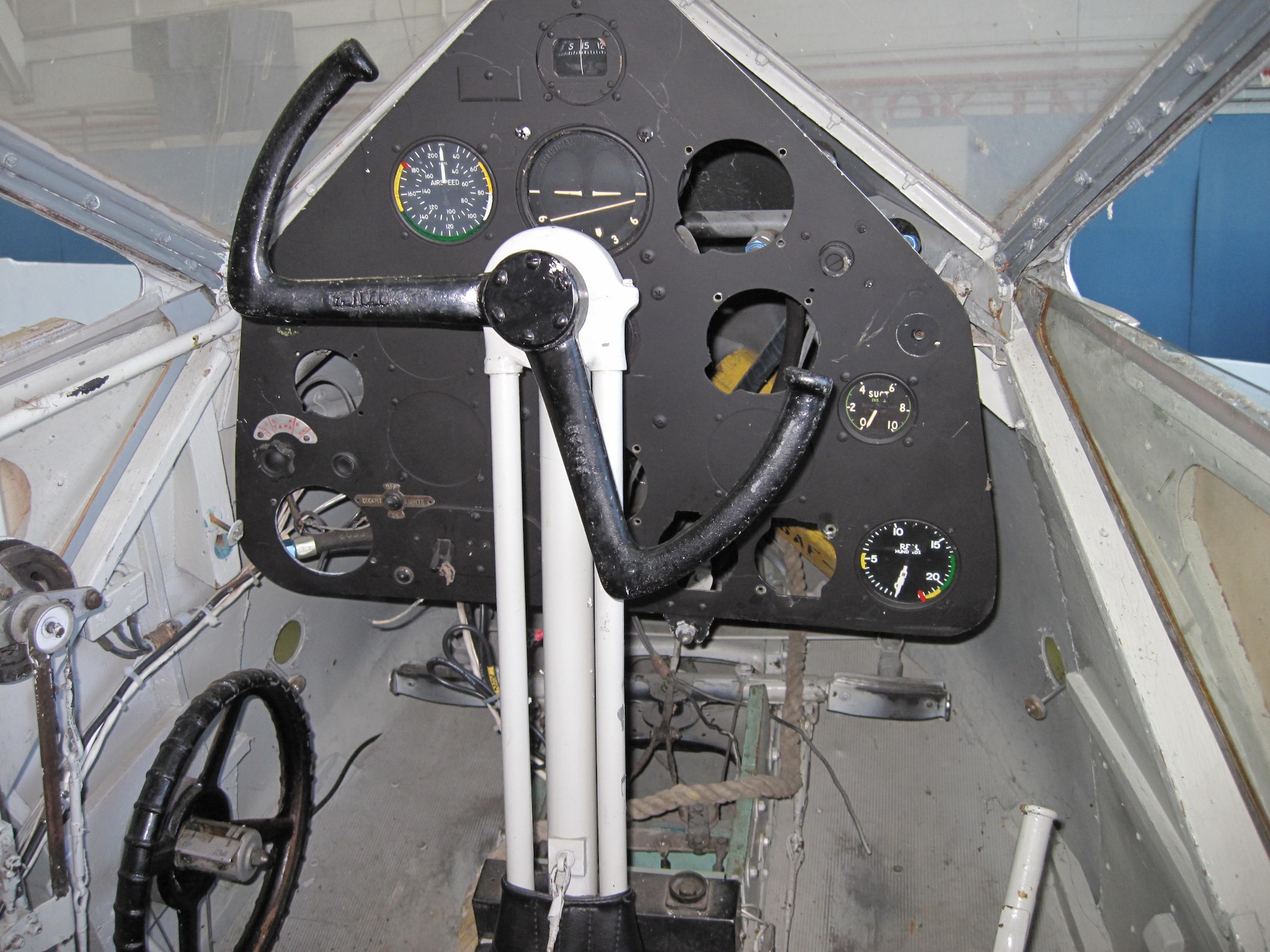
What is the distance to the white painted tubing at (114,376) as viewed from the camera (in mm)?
1393

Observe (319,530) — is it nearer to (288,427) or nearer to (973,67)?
(288,427)

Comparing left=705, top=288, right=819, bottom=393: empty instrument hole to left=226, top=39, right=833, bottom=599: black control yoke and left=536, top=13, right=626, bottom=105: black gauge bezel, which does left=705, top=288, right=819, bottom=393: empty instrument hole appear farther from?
left=226, top=39, right=833, bottom=599: black control yoke

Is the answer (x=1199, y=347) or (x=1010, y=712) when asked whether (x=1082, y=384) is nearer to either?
(x=1010, y=712)

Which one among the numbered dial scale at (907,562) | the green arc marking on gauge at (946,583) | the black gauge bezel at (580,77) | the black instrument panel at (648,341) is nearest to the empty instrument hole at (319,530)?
the black instrument panel at (648,341)

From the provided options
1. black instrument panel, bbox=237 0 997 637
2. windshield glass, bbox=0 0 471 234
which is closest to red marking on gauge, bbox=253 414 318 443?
black instrument panel, bbox=237 0 997 637

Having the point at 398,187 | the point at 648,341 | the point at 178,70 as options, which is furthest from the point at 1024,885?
the point at 178,70

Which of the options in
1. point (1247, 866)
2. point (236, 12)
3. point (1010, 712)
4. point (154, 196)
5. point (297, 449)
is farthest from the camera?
point (1010, 712)

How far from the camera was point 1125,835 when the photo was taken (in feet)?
4.85

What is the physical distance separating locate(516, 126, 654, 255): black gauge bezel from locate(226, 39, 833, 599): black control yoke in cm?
48

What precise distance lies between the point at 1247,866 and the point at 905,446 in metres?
0.80

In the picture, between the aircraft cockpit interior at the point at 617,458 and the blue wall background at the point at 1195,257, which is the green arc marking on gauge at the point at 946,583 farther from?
the blue wall background at the point at 1195,257

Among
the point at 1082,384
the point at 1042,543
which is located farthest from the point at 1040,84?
the point at 1042,543

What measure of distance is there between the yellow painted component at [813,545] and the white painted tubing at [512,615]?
0.79 meters

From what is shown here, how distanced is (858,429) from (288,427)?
44.0 inches
